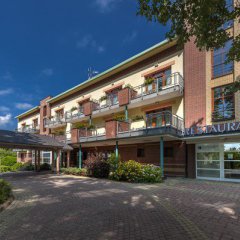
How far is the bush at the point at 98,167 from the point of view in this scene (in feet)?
58.4

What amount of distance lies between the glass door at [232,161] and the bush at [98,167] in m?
8.22

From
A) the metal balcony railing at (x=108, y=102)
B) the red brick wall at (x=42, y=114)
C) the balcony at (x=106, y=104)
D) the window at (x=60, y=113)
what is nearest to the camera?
the balcony at (x=106, y=104)

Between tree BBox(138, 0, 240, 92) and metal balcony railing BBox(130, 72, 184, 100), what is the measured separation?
1142cm

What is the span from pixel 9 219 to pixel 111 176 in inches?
410

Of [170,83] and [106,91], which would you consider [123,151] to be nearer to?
[106,91]

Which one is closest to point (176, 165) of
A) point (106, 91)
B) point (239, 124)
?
point (239, 124)

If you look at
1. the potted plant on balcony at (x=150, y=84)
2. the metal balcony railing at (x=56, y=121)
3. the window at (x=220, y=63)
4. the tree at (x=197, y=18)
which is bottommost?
the metal balcony railing at (x=56, y=121)

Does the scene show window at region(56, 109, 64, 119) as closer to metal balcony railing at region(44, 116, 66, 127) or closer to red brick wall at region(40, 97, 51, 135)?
metal balcony railing at region(44, 116, 66, 127)

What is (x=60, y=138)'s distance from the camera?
27.2 metres

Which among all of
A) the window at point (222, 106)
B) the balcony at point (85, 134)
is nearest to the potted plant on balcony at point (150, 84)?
the window at point (222, 106)

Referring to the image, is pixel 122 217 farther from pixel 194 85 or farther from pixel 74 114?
pixel 74 114

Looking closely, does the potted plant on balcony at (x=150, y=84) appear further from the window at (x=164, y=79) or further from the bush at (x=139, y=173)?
the bush at (x=139, y=173)

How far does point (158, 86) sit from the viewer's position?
60.2 feet

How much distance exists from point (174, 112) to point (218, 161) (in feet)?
15.9
